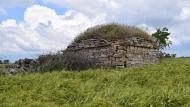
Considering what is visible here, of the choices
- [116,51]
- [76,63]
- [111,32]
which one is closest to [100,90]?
[76,63]

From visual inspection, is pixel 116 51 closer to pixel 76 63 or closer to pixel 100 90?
pixel 76 63

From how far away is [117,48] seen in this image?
1727 cm

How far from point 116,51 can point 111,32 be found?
4.06ft

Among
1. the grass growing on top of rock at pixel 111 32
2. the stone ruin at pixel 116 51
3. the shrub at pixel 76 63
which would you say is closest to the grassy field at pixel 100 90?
the shrub at pixel 76 63

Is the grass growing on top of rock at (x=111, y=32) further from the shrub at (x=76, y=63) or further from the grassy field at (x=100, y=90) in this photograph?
the grassy field at (x=100, y=90)

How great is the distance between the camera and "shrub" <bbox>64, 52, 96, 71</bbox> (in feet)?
53.3

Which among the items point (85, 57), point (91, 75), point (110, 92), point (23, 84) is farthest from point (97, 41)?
point (110, 92)

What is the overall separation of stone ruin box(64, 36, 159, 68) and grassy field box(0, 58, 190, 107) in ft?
8.31

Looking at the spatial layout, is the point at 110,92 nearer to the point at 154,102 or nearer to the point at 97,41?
the point at 154,102

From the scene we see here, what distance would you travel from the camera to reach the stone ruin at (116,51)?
678 inches

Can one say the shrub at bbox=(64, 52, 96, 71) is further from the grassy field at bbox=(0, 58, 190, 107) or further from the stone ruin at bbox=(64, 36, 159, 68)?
the grassy field at bbox=(0, 58, 190, 107)

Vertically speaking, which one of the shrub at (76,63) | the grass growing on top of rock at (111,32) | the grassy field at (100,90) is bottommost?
the grassy field at (100,90)

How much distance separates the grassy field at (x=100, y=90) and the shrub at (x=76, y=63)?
237cm

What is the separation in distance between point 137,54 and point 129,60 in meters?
0.66
